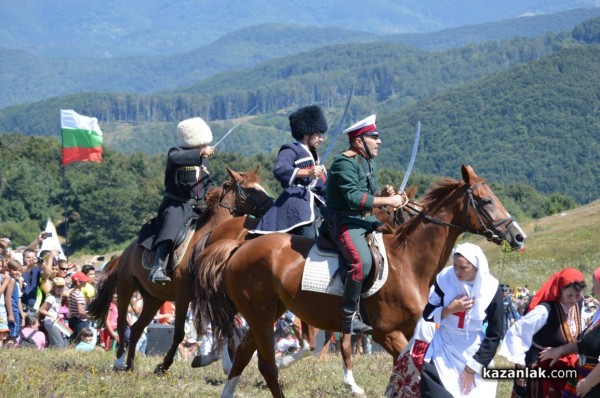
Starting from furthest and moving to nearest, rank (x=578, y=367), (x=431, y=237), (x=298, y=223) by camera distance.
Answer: (x=298, y=223) → (x=431, y=237) → (x=578, y=367)

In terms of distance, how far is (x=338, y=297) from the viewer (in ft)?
32.6

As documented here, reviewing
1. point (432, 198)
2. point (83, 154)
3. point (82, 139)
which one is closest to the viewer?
point (432, 198)

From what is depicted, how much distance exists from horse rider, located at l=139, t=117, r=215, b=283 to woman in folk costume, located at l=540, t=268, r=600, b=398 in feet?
18.9

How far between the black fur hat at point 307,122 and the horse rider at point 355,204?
129cm

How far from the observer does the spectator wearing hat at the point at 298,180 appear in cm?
1120

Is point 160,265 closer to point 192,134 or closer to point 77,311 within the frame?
point 192,134

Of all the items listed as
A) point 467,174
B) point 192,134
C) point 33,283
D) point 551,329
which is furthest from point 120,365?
point 551,329

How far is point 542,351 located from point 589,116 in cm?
19957

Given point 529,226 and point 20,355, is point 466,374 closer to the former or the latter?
point 20,355

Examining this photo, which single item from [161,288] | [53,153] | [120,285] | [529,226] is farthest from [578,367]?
[53,153]

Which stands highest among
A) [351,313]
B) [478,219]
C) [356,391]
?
[478,219]

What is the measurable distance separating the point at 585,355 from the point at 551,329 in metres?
0.39

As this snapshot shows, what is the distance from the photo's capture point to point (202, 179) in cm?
1312

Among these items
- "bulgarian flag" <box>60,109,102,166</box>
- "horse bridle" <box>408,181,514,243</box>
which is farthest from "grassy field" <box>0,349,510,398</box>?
"bulgarian flag" <box>60,109,102,166</box>
